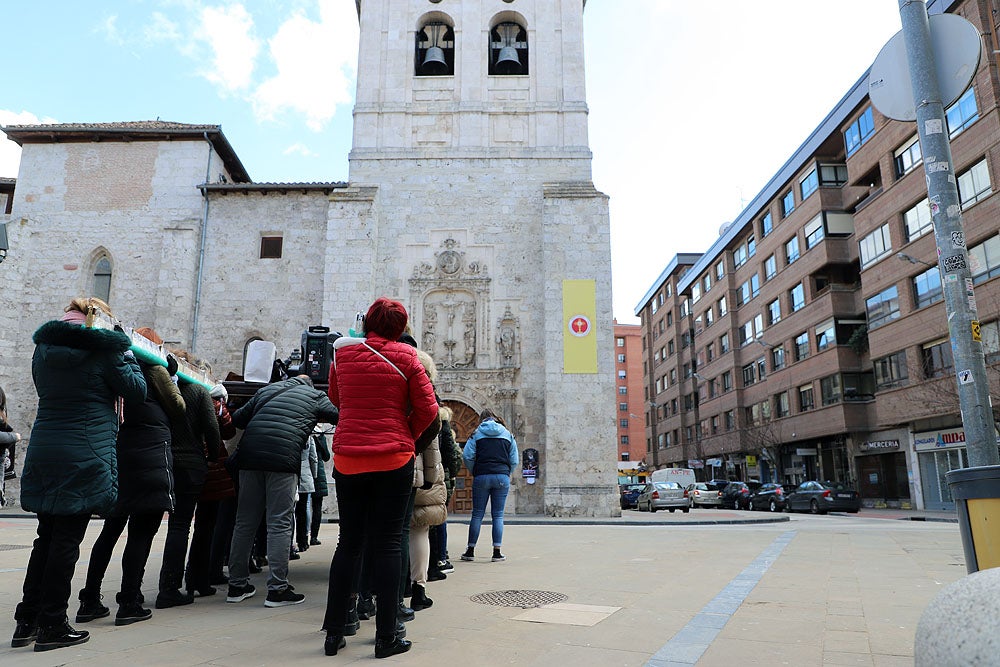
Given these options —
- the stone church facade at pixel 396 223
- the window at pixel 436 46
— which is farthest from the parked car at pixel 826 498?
the window at pixel 436 46

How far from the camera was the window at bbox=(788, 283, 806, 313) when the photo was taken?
130 ft

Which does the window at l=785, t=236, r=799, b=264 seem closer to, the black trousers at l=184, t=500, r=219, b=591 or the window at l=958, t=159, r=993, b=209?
the window at l=958, t=159, r=993, b=209

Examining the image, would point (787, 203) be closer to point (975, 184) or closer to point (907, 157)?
point (907, 157)

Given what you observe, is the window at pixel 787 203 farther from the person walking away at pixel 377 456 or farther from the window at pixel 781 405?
the person walking away at pixel 377 456

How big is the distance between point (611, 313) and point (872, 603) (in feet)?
54.5

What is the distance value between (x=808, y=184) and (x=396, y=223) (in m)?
26.6

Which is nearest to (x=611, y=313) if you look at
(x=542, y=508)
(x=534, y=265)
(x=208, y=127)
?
(x=534, y=265)

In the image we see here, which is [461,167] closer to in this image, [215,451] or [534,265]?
[534,265]

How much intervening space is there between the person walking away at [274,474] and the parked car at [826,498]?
27.1 m

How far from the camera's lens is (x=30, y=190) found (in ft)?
80.0

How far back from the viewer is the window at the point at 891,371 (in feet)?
100

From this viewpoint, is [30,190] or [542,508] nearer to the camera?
[542,508]

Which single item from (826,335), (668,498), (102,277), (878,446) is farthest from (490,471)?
(826,335)

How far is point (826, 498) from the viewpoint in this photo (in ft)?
91.0
